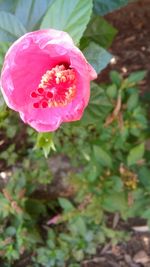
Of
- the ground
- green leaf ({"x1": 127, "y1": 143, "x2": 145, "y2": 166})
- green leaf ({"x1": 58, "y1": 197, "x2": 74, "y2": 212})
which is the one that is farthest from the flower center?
the ground

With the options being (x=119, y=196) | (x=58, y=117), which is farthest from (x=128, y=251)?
(x=58, y=117)

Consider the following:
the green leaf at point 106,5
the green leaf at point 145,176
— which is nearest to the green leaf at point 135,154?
the green leaf at point 145,176

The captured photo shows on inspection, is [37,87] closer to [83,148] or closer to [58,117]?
[58,117]

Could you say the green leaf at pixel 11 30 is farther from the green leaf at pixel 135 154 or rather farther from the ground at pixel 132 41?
the ground at pixel 132 41

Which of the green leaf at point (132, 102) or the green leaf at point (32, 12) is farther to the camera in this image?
the green leaf at point (132, 102)

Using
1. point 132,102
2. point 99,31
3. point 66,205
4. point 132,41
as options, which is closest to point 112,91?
point 132,102

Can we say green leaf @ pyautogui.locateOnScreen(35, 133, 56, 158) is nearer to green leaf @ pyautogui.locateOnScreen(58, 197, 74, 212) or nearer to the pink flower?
the pink flower

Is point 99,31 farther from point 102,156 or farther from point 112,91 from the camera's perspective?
point 102,156
